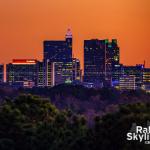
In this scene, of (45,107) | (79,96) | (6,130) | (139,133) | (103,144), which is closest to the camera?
(139,133)

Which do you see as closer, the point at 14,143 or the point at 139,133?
the point at 139,133

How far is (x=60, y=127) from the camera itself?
123 feet

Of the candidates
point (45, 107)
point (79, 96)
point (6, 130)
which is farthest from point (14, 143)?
point (79, 96)

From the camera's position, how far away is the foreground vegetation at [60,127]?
3194 cm

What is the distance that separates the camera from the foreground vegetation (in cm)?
3194

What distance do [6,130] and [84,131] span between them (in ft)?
14.3

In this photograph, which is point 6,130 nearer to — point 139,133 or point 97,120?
point 97,120

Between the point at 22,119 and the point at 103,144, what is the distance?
7505mm

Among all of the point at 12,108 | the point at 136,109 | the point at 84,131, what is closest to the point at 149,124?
the point at 136,109

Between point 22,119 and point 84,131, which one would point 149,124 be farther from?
point 22,119

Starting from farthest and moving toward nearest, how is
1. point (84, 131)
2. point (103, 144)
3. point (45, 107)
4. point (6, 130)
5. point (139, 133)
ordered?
point (45, 107)
point (6, 130)
point (84, 131)
point (103, 144)
point (139, 133)

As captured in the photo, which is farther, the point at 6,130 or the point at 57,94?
the point at 57,94

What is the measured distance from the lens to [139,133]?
29.5 meters

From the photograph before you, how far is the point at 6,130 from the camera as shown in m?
38.6
